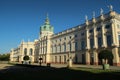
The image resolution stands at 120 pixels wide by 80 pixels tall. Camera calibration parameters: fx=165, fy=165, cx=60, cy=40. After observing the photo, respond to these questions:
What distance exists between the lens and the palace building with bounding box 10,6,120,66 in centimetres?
4016

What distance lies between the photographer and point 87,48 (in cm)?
4766

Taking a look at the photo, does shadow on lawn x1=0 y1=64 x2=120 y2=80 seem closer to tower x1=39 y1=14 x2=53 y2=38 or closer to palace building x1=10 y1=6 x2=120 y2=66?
palace building x1=10 y1=6 x2=120 y2=66

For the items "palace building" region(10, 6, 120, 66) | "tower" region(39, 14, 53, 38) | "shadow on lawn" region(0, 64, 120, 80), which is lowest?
"shadow on lawn" region(0, 64, 120, 80)

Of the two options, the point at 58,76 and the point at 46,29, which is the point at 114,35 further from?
the point at 46,29

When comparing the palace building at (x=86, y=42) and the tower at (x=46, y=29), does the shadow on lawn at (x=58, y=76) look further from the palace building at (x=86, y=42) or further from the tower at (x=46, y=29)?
the tower at (x=46, y=29)

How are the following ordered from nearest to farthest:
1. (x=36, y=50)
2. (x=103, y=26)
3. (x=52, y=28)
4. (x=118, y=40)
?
1. (x=118, y=40)
2. (x=103, y=26)
3. (x=36, y=50)
4. (x=52, y=28)

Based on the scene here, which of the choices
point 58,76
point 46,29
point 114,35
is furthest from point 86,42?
point 46,29

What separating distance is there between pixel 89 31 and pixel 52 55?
25.8 meters

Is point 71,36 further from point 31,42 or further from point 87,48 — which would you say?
point 31,42

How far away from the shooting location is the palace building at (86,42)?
132ft

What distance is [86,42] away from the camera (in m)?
48.4

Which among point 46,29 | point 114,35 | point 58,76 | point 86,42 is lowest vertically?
point 58,76

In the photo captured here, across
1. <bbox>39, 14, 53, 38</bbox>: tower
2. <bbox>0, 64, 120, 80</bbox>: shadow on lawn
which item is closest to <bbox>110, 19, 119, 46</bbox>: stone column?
<bbox>0, 64, 120, 80</bbox>: shadow on lawn

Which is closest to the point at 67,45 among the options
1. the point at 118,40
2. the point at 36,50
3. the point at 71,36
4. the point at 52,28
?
the point at 71,36
